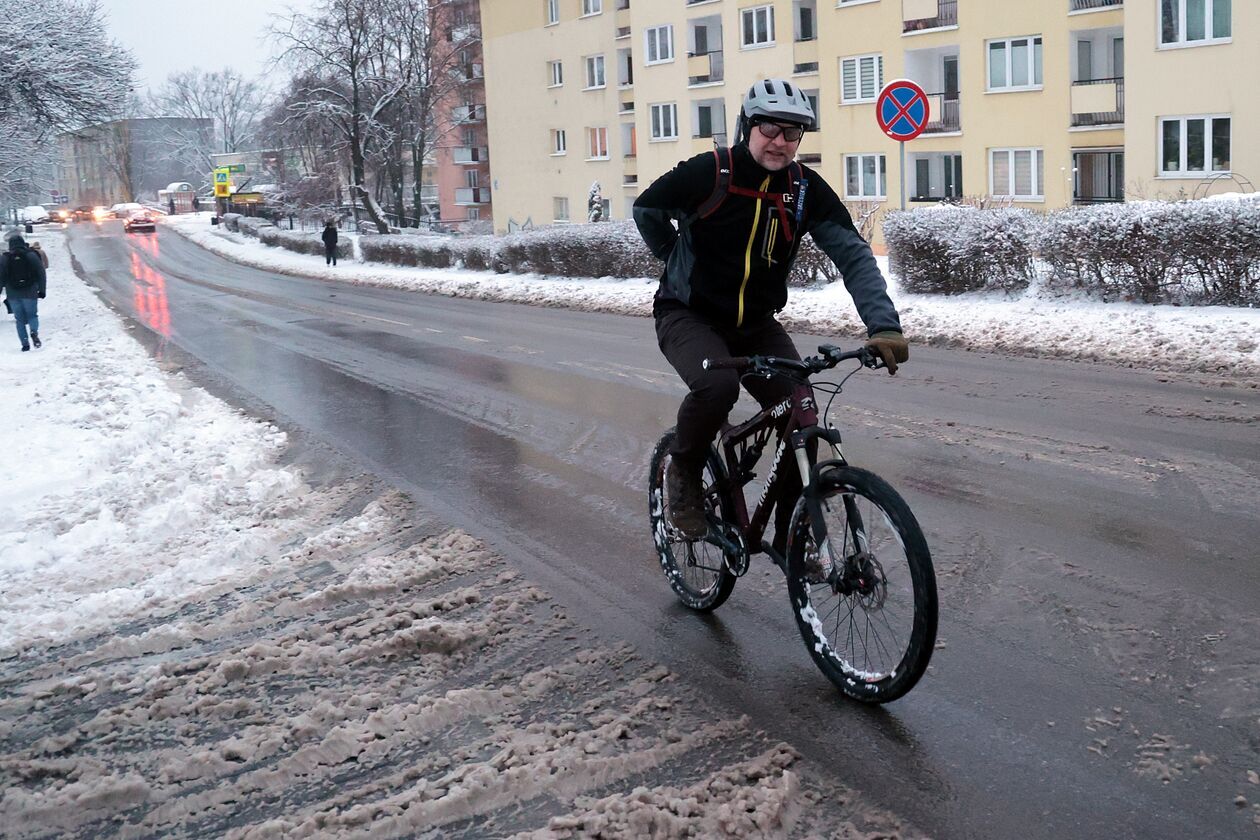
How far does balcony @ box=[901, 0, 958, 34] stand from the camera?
117ft

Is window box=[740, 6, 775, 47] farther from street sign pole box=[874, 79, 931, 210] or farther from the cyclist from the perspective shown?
the cyclist

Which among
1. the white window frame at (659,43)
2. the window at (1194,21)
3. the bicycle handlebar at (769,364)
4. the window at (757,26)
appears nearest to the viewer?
the bicycle handlebar at (769,364)

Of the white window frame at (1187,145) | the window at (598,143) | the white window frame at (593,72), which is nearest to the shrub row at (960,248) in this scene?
the white window frame at (1187,145)

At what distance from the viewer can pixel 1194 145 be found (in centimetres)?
2897

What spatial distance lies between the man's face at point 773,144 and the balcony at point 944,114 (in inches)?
1328

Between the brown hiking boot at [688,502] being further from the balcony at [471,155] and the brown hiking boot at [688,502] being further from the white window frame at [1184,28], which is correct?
the balcony at [471,155]

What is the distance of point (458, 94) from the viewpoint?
75188mm

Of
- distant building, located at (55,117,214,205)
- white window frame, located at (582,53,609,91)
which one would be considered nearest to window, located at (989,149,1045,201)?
white window frame, located at (582,53,609,91)

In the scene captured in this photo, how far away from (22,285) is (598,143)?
3726 cm

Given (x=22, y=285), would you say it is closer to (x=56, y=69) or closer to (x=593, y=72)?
(x=56, y=69)

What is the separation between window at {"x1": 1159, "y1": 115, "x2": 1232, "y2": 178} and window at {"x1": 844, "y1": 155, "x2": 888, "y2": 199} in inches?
400

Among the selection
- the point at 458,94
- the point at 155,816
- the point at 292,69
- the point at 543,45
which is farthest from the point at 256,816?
the point at 458,94

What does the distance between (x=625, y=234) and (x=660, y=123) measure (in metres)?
25.8

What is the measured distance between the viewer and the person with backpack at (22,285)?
20.8 m
